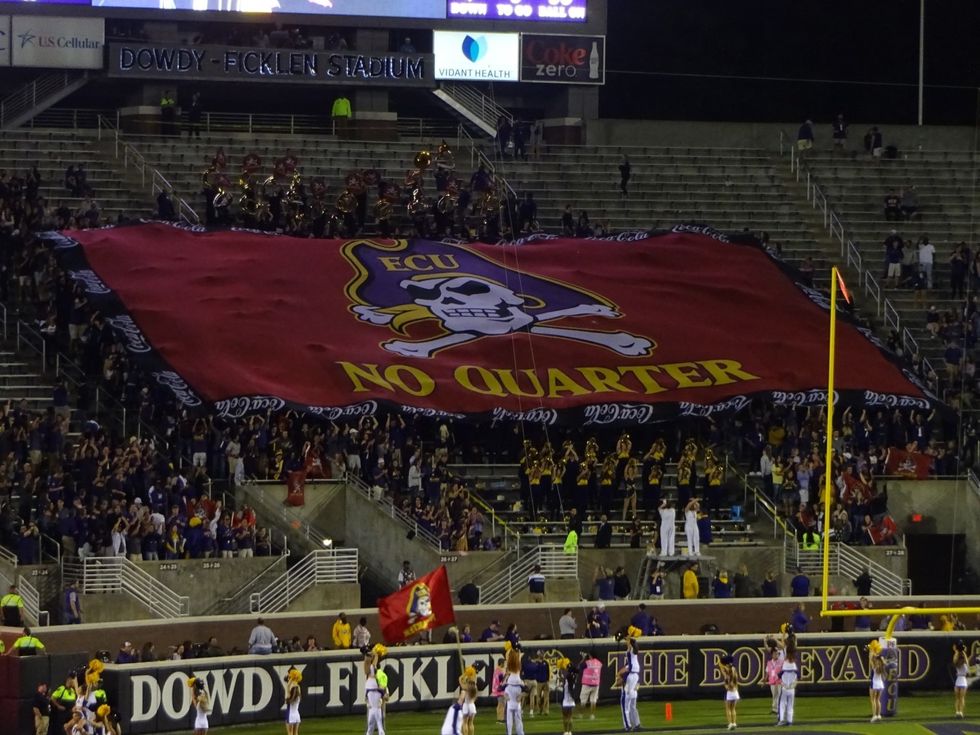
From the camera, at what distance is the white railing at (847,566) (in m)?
42.1

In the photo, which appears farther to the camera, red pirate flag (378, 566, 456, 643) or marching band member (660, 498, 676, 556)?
marching band member (660, 498, 676, 556)

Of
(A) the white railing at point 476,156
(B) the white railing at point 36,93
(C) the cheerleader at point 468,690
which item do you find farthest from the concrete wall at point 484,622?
(B) the white railing at point 36,93

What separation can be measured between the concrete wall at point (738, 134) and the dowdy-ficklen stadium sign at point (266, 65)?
526 cm

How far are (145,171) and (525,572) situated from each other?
50.4 ft

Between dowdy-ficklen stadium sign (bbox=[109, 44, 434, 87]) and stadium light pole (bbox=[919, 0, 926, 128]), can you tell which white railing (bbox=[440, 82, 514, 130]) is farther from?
stadium light pole (bbox=[919, 0, 926, 128])

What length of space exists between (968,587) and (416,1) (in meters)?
19.8

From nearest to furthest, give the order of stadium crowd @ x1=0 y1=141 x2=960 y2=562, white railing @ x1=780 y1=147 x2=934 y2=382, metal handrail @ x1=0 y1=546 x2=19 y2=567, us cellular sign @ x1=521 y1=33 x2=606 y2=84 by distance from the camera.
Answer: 1. metal handrail @ x1=0 y1=546 x2=19 y2=567
2. stadium crowd @ x1=0 y1=141 x2=960 y2=562
3. white railing @ x1=780 y1=147 x2=934 y2=382
4. us cellular sign @ x1=521 y1=33 x2=606 y2=84

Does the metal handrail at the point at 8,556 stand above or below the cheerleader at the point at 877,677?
above

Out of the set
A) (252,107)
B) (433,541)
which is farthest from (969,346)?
(252,107)

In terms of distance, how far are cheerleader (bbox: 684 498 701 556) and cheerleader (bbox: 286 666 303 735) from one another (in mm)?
10784

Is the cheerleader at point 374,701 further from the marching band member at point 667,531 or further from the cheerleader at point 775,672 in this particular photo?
the marching band member at point 667,531

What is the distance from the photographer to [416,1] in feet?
178

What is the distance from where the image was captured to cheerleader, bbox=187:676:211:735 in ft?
103

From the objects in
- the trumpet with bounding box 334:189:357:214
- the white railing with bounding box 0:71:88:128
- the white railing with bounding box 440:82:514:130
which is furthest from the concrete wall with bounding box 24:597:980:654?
the white railing with bounding box 440:82:514:130
